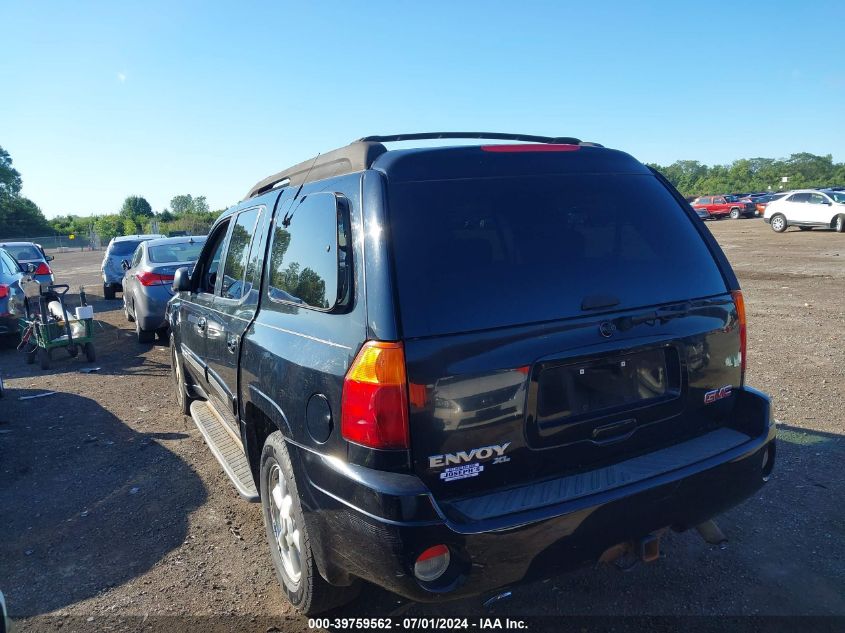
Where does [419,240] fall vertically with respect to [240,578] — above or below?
above

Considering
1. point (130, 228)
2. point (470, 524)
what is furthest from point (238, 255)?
point (130, 228)

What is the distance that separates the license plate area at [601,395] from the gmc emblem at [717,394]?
0.68 feet

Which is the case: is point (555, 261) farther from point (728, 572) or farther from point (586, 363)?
point (728, 572)

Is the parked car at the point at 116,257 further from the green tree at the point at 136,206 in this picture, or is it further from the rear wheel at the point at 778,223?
the green tree at the point at 136,206

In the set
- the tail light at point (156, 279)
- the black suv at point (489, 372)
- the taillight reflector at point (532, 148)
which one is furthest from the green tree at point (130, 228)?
the taillight reflector at point (532, 148)

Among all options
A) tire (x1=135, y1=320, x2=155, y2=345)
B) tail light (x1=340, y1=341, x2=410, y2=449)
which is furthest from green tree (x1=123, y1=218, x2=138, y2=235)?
tail light (x1=340, y1=341, x2=410, y2=449)

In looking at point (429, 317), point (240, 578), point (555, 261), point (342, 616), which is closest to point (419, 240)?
point (429, 317)

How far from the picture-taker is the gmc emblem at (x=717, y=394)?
106 inches

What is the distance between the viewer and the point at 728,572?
3002 mm

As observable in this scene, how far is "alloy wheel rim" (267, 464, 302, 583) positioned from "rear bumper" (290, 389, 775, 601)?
0.38 metres

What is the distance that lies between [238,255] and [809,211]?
30040 millimetres

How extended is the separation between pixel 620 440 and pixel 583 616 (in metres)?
0.90

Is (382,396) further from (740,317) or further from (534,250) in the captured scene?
(740,317)

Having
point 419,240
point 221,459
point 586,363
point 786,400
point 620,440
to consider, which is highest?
point 419,240
